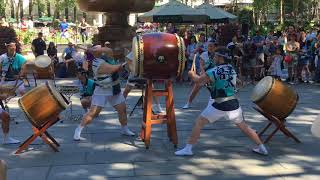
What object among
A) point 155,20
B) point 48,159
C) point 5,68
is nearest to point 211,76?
point 48,159

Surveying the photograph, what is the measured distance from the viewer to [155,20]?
17.6 meters

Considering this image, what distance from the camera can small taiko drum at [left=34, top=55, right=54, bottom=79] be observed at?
443 inches

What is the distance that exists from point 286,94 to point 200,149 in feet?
5.13

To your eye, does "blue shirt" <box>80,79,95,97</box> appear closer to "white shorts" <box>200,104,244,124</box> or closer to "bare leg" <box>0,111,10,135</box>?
"bare leg" <box>0,111,10,135</box>

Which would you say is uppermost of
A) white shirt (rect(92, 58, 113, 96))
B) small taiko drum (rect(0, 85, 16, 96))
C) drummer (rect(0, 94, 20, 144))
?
white shirt (rect(92, 58, 113, 96))

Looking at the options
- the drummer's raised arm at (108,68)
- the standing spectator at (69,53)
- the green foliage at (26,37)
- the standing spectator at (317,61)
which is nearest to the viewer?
the drummer's raised arm at (108,68)

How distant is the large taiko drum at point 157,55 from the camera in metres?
7.31

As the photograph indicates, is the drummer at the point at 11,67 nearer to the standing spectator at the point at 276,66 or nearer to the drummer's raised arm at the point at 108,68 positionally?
the drummer's raised arm at the point at 108,68

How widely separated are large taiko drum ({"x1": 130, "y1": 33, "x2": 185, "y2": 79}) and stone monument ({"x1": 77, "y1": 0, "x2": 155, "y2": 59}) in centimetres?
798

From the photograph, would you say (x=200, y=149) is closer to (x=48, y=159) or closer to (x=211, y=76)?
(x=211, y=76)

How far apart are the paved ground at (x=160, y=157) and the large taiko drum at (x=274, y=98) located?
0.54 metres

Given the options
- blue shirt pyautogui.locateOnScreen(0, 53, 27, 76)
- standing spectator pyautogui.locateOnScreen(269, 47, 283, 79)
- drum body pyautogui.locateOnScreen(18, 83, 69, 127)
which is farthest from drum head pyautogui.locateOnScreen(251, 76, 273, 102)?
standing spectator pyautogui.locateOnScreen(269, 47, 283, 79)

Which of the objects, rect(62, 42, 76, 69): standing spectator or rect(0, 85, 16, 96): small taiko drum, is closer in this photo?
rect(0, 85, 16, 96): small taiko drum

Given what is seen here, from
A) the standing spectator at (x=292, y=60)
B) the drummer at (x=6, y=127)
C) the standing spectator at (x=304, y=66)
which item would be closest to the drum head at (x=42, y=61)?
the drummer at (x=6, y=127)
